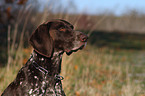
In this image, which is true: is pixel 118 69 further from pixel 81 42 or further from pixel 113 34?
pixel 113 34

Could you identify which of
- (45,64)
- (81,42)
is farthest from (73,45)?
(45,64)

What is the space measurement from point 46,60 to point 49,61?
0.20ft

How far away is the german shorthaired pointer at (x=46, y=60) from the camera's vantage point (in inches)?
113

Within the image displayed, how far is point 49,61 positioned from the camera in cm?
310

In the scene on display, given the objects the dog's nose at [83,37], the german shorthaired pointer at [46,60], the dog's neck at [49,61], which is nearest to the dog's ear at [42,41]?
the german shorthaired pointer at [46,60]

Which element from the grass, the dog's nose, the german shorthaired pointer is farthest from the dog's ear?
the grass

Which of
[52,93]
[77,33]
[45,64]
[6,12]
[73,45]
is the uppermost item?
[6,12]

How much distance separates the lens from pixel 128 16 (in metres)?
32.2

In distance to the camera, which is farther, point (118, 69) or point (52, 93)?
point (118, 69)

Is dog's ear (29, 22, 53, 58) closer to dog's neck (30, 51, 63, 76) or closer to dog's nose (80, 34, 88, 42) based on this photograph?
dog's neck (30, 51, 63, 76)

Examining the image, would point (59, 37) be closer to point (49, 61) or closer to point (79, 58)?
point (49, 61)

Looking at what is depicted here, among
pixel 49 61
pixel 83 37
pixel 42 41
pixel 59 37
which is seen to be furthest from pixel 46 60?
pixel 83 37

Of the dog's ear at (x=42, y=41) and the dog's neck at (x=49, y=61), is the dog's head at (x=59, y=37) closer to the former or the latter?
the dog's ear at (x=42, y=41)

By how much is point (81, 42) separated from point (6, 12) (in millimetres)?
7412
